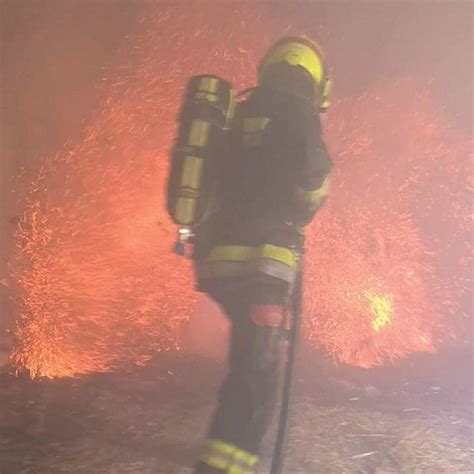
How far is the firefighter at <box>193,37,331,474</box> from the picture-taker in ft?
4.97

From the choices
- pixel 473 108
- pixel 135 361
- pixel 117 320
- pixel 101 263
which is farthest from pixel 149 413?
pixel 473 108

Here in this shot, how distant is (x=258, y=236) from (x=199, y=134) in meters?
0.27

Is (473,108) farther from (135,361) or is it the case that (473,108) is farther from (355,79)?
(135,361)

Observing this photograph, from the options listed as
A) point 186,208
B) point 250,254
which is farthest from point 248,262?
point 186,208

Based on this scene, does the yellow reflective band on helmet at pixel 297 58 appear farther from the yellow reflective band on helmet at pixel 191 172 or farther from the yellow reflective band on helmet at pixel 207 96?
the yellow reflective band on helmet at pixel 191 172

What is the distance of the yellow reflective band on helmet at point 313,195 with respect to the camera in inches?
61.6

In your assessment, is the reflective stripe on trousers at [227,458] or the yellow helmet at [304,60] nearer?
the reflective stripe on trousers at [227,458]

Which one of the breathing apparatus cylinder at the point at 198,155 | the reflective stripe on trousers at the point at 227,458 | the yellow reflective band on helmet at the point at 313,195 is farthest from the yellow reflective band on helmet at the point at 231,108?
the reflective stripe on trousers at the point at 227,458

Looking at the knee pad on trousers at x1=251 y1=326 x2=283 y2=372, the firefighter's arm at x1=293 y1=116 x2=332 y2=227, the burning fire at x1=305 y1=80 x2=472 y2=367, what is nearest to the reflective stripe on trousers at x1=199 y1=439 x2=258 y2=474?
the knee pad on trousers at x1=251 y1=326 x2=283 y2=372

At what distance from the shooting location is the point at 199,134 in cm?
152

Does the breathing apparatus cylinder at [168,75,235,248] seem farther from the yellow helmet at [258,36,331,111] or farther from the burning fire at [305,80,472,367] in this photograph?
the burning fire at [305,80,472,367]

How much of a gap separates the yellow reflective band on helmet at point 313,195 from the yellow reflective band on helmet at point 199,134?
24 centimetres

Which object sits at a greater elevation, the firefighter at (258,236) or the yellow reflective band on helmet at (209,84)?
the yellow reflective band on helmet at (209,84)

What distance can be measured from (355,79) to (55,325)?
3.06 feet
